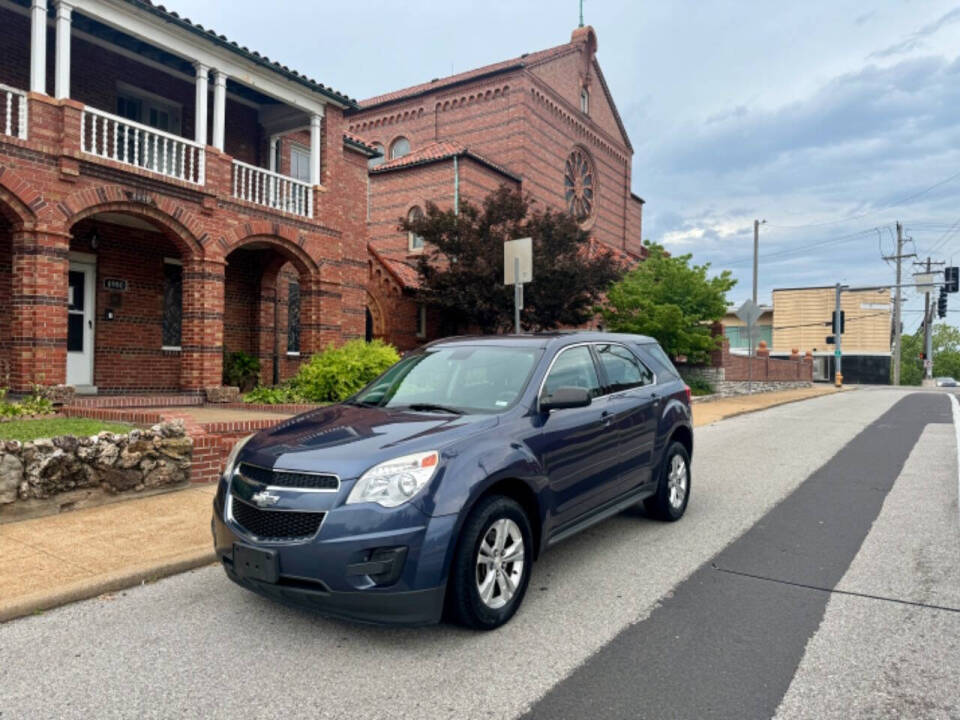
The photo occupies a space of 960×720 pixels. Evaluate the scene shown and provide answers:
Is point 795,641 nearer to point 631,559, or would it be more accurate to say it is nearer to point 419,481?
point 631,559

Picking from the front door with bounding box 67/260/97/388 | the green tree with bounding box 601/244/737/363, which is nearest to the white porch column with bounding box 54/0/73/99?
the front door with bounding box 67/260/97/388

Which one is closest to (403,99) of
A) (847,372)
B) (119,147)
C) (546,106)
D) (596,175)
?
(546,106)

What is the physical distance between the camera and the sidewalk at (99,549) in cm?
425

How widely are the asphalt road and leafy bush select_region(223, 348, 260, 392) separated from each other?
33.4ft

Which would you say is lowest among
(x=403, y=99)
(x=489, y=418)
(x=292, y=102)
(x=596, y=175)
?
(x=489, y=418)

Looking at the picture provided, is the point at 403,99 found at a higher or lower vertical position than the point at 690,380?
higher

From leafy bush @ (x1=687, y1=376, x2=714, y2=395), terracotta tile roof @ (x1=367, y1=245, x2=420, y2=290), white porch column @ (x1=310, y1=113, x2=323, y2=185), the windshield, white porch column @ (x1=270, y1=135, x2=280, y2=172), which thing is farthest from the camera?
leafy bush @ (x1=687, y1=376, x2=714, y2=395)

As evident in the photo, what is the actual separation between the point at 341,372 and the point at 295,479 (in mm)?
8011

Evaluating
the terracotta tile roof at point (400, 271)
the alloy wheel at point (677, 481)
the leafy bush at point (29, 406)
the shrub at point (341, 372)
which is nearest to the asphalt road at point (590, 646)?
the alloy wheel at point (677, 481)

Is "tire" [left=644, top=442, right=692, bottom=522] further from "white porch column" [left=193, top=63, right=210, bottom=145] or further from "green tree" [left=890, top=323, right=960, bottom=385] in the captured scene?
"green tree" [left=890, top=323, right=960, bottom=385]

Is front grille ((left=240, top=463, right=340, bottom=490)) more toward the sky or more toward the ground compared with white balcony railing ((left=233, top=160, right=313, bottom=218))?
more toward the ground

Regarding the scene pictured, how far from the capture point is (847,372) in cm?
5728

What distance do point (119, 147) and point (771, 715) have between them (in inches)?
538

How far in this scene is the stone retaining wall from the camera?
5.80 metres
